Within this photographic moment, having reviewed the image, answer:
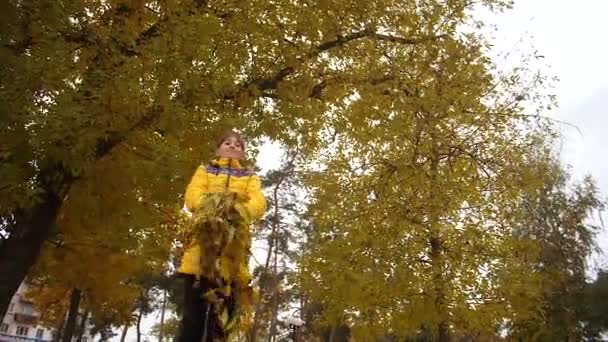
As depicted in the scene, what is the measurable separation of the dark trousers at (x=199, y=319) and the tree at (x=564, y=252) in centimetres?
1978

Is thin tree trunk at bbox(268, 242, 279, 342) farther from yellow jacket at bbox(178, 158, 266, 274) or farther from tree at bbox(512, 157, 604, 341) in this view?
yellow jacket at bbox(178, 158, 266, 274)

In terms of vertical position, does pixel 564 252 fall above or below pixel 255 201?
above

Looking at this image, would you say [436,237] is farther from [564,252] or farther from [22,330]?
[22,330]

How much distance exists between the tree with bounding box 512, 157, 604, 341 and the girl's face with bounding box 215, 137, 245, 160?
19301 mm

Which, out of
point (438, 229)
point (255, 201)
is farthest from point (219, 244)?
point (438, 229)

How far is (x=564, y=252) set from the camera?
24.3 meters

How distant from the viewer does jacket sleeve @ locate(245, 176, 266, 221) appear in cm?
415

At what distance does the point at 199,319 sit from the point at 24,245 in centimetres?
528

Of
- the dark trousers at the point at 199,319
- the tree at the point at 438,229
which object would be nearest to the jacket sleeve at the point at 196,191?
the dark trousers at the point at 199,319

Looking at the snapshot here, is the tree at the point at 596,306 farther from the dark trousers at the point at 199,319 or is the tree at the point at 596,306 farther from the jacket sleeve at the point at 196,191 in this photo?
the dark trousers at the point at 199,319

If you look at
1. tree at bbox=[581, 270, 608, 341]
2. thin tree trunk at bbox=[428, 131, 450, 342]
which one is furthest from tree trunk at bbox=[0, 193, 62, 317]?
tree at bbox=[581, 270, 608, 341]

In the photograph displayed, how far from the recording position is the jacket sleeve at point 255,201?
163 inches

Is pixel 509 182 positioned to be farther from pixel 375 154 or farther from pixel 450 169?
pixel 375 154

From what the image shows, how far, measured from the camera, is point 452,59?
10.8 meters
